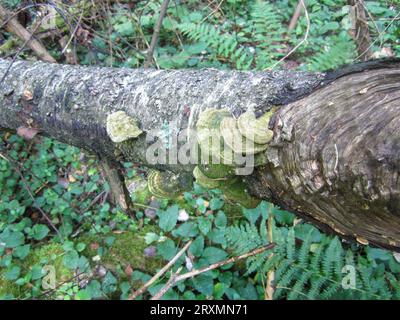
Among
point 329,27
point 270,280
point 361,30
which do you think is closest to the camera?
point 270,280

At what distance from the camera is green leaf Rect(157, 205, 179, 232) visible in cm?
298

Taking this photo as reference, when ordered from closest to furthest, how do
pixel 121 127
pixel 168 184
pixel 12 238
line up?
pixel 121 127 → pixel 168 184 → pixel 12 238

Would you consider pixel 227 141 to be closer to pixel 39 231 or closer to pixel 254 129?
pixel 254 129

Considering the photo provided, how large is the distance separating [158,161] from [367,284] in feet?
5.17

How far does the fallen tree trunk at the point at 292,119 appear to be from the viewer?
38.3 inches

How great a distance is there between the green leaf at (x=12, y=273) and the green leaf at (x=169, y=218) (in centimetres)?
116

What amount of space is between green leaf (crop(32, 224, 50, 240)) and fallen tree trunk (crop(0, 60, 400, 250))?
144cm

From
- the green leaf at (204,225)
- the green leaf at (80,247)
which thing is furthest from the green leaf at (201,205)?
the green leaf at (80,247)

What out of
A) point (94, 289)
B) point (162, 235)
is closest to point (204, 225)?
point (162, 235)

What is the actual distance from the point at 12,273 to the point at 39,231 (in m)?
0.41

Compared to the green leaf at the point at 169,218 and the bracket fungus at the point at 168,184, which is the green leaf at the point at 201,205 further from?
the bracket fungus at the point at 168,184

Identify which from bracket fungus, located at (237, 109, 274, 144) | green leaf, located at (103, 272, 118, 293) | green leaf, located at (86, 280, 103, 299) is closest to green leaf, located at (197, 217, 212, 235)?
green leaf, located at (103, 272, 118, 293)

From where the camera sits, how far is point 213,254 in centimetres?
281

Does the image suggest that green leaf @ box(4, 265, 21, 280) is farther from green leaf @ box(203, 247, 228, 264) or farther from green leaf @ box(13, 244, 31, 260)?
green leaf @ box(203, 247, 228, 264)
